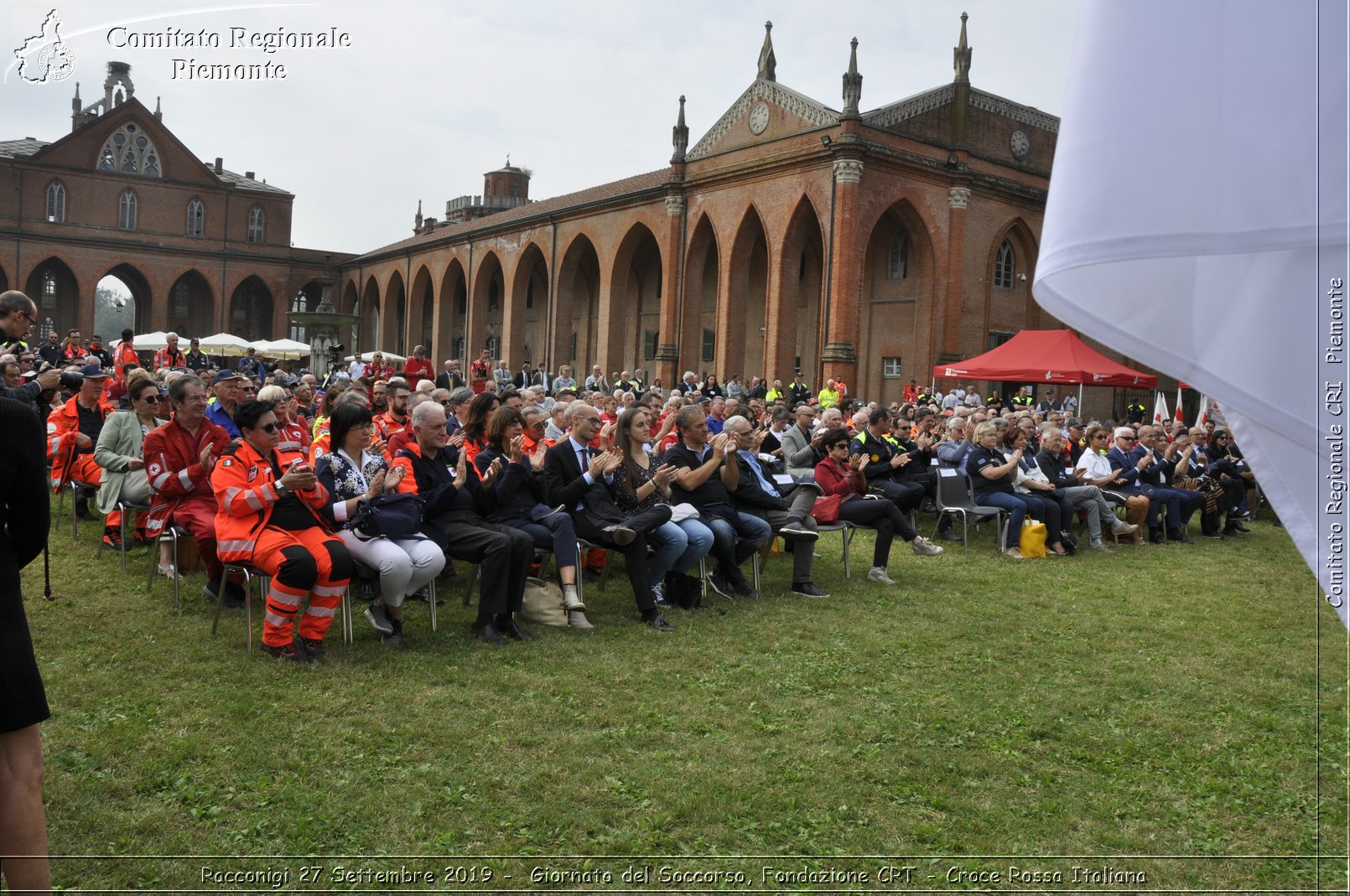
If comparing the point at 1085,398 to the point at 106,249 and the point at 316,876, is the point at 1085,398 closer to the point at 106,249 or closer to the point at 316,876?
the point at 316,876

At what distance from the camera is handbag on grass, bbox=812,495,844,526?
8.67 meters

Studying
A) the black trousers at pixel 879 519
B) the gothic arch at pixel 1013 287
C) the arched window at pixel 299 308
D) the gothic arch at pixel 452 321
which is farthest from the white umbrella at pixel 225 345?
the black trousers at pixel 879 519

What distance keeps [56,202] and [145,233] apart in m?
4.35

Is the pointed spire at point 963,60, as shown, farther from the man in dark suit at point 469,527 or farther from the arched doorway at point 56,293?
the arched doorway at point 56,293

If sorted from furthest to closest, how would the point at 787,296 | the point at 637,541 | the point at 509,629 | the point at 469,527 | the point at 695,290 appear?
the point at 695,290 < the point at 787,296 < the point at 637,541 < the point at 469,527 < the point at 509,629

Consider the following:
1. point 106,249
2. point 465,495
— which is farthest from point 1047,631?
point 106,249

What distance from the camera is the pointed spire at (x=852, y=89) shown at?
87.3ft

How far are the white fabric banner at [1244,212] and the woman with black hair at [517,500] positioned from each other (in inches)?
222

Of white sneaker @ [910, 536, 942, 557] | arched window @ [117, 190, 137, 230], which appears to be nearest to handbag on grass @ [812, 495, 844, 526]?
white sneaker @ [910, 536, 942, 557]

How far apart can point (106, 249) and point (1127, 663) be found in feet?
187

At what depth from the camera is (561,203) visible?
39531 mm

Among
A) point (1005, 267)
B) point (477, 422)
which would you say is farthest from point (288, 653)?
point (1005, 267)

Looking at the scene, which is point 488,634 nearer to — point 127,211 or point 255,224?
point 127,211

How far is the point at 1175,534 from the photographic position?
12461mm
